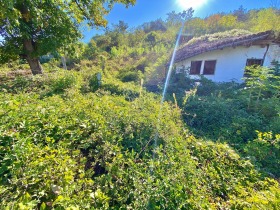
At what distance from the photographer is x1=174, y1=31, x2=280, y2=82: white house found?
811cm

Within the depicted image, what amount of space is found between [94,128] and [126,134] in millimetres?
573

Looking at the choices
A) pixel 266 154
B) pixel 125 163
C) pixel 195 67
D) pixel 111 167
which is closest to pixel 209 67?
pixel 195 67

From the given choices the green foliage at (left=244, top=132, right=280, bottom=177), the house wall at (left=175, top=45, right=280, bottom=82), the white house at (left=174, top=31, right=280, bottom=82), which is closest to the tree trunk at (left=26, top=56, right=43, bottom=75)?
the green foliage at (left=244, top=132, right=280, bottom=177)

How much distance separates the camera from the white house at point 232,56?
8.11 meters

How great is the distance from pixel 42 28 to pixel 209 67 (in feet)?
31.1

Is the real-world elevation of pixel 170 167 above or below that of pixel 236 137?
above

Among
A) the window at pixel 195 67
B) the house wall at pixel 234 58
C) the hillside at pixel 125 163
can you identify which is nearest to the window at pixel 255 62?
the house wall at pixel 234 58

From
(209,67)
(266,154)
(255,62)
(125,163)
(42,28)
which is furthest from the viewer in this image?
(209,67)

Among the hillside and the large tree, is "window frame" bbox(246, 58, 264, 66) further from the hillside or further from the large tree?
the large tree

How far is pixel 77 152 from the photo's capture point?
84.4 inches

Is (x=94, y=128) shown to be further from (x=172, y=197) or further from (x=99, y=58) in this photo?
(x=99, y=58)

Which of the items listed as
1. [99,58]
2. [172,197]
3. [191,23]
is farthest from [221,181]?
[191,23]

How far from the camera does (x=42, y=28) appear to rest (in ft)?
20.8

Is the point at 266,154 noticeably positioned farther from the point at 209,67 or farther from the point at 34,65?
the point at 34,65
